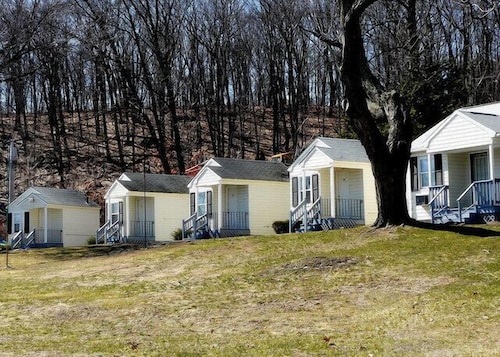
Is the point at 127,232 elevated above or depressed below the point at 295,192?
below

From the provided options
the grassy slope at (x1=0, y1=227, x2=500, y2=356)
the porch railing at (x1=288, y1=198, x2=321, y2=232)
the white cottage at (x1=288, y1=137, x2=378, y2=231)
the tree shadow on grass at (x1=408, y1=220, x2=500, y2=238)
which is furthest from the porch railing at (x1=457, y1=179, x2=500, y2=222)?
the porch railing at (x1=288, y1=198, x2=321, y2=232)

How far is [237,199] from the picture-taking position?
137ft

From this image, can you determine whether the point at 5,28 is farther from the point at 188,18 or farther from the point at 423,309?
the point at 423,309

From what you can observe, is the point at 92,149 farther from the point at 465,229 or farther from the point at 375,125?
the point at 465,229

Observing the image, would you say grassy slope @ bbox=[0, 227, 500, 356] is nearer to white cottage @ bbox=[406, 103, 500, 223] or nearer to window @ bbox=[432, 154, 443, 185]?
white cottage @ bbox=[406, 103, 500, 223]

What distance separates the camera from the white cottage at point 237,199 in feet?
133

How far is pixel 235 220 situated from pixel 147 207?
7.78m

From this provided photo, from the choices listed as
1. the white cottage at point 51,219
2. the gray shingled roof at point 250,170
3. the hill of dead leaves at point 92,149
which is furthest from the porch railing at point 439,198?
the hill of dead leaves at point 92,149

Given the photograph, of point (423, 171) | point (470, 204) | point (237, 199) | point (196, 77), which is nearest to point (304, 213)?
point (423, 171)

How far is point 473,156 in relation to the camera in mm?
32531

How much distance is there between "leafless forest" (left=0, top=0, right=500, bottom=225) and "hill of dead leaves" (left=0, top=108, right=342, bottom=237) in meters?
0.17

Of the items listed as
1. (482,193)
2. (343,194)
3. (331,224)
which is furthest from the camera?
(343,194)

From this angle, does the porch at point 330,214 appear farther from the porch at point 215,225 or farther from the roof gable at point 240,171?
the roof gable at point 240,171

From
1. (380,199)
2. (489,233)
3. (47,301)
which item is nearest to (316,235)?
(380,199)
